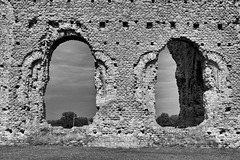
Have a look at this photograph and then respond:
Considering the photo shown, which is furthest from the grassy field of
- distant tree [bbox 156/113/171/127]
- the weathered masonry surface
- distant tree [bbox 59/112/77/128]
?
distant tree [bbox 59/112/77/128]

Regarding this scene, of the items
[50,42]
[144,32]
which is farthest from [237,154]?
[50,42]

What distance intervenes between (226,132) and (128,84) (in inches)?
168

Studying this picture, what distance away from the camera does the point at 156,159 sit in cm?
884

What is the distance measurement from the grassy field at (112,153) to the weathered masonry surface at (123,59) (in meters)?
0.68

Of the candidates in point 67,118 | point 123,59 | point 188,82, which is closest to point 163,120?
point 67,118

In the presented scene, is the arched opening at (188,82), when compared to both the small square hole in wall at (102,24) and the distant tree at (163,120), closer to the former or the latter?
the small square hole in wall at (102,24)

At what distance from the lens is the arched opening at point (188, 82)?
49.4 ft

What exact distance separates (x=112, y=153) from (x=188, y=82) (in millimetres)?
7417

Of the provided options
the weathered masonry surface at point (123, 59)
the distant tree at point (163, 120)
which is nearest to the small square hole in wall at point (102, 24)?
the weathered masonry surface at point (123, 59)

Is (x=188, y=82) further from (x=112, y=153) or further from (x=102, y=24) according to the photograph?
(x=112, y=153)

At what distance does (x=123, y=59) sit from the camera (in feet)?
38.8

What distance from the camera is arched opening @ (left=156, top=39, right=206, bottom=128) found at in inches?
592

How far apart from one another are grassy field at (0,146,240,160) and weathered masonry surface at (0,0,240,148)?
26.8 inches

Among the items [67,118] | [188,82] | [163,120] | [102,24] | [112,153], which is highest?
[102,24]
